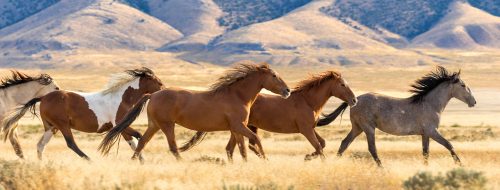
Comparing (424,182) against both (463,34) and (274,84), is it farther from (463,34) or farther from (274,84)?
(463,34)

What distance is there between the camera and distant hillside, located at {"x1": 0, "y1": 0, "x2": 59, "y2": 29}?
190750mm

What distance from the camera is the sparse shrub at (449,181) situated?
1078 centimetres

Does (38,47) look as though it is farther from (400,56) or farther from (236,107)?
(236,107)

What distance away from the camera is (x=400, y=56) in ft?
457

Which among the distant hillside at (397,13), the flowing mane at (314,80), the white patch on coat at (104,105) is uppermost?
the flowing mane at (314,80)

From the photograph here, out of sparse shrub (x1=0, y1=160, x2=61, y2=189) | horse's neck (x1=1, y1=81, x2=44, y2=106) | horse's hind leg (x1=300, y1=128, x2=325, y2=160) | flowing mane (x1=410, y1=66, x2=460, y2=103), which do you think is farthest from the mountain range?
sparse shrub (x1=0, y1=160, x2=61, y2=189)

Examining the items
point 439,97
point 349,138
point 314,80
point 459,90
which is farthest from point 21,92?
point 459,90

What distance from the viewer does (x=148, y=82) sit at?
16922mm

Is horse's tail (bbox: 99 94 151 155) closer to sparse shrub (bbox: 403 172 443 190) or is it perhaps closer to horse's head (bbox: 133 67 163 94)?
horse's head (bbox: 133 67 163 94)

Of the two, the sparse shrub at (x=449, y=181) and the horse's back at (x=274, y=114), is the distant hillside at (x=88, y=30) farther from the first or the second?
the sparse shrub at (x=449, y=181)

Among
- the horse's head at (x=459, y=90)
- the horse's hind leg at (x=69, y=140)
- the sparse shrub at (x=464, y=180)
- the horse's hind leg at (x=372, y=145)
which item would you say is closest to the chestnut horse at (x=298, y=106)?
the horse's hind leg at (x=372, y=145)

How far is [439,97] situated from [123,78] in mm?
5591

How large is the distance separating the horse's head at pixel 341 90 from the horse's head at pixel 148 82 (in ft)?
10.1

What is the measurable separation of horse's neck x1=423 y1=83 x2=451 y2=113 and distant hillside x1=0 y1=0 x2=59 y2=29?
180m
